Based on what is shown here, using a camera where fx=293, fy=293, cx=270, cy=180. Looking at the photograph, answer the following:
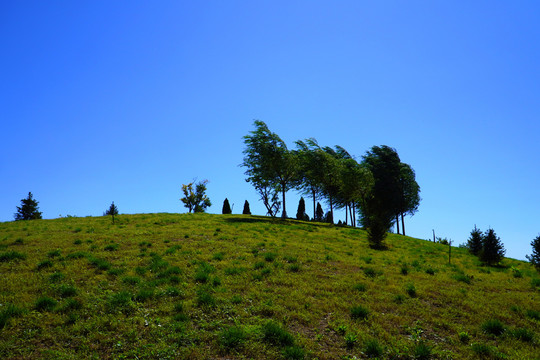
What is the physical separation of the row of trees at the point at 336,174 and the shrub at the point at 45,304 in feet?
123

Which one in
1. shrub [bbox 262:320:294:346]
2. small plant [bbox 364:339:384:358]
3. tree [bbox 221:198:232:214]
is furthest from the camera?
tree [bbox 221:198:232:214]

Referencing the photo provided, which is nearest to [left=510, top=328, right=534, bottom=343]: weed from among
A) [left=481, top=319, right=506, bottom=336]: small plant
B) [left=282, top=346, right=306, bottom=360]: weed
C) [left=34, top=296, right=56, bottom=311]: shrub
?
[left=481, top=319, right=506, bottom=336]: small plant

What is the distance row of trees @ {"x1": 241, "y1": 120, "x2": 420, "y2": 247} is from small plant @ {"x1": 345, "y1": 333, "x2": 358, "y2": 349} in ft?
111

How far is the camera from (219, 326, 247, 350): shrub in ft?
28.6

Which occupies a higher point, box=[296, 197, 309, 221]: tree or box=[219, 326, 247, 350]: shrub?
box=[296, 197, 309, 221]: tree

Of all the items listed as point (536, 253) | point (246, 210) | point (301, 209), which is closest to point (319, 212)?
point (301, 209)

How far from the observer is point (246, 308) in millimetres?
11062

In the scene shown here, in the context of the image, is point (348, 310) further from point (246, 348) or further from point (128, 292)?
point (128, 292)

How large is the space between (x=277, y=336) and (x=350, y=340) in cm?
230

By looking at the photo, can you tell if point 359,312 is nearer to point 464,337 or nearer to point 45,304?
point 464,337

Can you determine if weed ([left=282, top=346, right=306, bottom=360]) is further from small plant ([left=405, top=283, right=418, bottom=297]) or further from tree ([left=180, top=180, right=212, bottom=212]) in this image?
tree ([left=180, top=180, right=212, bottom=212])

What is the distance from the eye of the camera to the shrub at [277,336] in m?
→ 8.98

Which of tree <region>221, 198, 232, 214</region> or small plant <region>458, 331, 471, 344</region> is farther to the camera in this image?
tree <region>221, 198, 232, 214</region>

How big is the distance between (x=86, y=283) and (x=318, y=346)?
1016 centimetres
